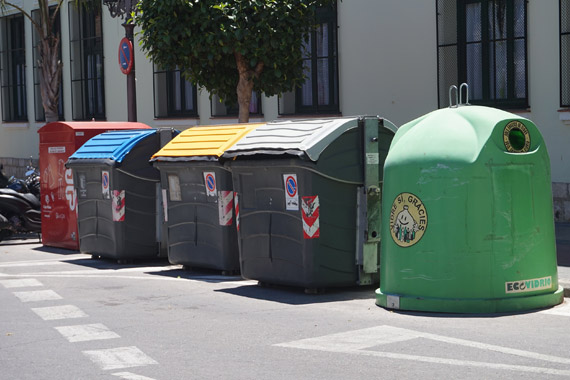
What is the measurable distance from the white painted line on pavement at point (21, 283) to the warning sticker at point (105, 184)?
1879 millimetres

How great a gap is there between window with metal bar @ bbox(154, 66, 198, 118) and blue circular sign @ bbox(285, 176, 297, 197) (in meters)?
13.8

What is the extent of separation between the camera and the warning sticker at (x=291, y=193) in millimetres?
9445

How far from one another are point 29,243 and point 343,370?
11075mm

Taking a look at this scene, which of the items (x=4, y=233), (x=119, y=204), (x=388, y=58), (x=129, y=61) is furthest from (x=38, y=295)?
(x=388, y=58)

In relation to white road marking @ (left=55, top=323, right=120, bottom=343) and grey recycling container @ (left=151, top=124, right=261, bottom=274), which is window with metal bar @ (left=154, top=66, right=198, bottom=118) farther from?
white road marking @ (left=55, top=323, right=120, bottom=343)

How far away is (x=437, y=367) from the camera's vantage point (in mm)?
6281

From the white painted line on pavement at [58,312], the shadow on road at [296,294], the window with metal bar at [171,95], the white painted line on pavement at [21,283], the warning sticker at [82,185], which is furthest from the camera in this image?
the window with metal bar at [171,95]

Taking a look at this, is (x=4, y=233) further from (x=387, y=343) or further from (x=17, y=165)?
(x=17, y=165)

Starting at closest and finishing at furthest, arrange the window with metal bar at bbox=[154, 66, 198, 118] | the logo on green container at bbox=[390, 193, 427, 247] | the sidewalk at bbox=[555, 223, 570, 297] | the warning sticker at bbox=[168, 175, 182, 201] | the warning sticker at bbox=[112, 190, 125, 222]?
the logo on green container at bbox=[390, 193, 427, 247]
the sidewalk at bbox=[555, 223, 570, 297]
the warning sticker at bbox=[168, 175, 182, 201]
the warning sticker at bbox=[112, 190, 125, 222]
the window with metal bar at bbox=[154, 66, 198, 118]

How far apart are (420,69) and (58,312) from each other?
31.6 ft

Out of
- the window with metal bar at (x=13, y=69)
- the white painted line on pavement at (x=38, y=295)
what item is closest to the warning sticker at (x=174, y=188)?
the white painted line on pavement at (x=38, y=295)

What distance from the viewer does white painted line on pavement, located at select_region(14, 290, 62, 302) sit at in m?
9.86

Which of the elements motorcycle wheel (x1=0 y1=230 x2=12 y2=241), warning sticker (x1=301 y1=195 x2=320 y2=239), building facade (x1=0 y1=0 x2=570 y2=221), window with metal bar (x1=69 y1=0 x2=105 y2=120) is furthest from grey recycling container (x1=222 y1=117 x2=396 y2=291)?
window with metal bar (x1=69 y1=0 x2=105 y2=120)

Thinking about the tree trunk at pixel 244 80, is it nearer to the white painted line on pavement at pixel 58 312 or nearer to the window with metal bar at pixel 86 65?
the white painted line on pavement at pixel 58 312
